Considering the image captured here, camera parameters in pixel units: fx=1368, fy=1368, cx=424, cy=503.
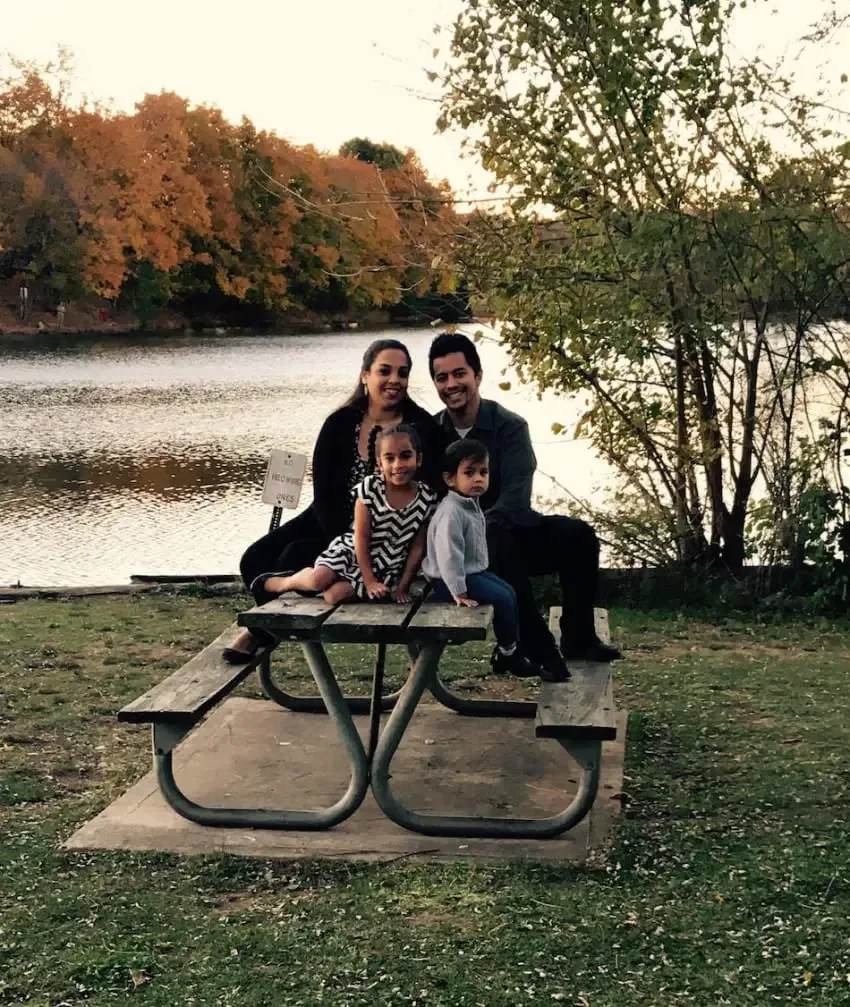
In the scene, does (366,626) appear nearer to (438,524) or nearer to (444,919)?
(438,524)

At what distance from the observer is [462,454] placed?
14.8ft

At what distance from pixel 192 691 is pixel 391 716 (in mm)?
651

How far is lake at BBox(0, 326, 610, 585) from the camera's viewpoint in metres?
12.2

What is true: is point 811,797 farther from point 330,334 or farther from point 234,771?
point 330,334

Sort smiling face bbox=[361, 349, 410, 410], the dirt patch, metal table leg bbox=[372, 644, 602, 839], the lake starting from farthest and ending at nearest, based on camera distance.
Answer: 1. the lake
2. smiling face bbox=[361, 349, 410, 410]
3. metal table leg bbox=[372, 644, 602, 839]
4. the dirt patch

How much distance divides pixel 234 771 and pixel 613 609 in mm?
4182

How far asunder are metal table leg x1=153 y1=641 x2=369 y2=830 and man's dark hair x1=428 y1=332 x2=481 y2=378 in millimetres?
1355

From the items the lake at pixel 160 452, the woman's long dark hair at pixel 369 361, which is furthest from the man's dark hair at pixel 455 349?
the lake at pixel 160 452

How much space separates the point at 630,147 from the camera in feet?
26.7

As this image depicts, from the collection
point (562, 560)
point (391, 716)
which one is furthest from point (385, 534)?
point (562, 560)

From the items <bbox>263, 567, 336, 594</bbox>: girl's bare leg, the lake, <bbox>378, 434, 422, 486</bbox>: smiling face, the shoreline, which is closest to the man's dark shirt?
<bbox>378, 434, 422, 486</bbox>: smiling face

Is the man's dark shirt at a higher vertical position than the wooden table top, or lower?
Result: higher

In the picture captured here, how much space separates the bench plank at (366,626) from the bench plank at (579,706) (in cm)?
50

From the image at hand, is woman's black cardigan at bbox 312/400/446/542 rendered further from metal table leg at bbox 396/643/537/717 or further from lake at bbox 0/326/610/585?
lake at bbox 0/326/610/585
